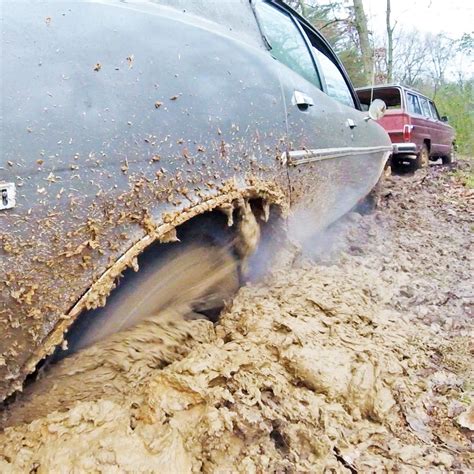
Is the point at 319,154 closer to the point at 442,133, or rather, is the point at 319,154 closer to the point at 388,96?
the point at 388,96

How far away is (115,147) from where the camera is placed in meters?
1.35

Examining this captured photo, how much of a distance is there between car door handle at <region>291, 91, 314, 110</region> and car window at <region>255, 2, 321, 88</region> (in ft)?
0.84

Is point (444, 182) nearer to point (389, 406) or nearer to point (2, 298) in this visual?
point (389, 406)

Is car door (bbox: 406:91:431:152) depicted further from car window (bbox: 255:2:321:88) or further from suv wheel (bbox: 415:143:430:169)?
car window (bbox: 255:2:321:88)

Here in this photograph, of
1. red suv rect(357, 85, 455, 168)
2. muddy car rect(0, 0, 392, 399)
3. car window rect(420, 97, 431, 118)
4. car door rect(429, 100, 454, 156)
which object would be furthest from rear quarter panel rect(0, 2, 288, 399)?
car door rect(429, 100, 454, 156)

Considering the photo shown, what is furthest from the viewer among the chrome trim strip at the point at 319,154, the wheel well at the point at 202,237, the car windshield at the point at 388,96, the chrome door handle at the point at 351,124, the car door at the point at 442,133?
the car door at the point at 442,133

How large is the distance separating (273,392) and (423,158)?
874cm

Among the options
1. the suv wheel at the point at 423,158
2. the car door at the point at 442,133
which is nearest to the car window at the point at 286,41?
the suv wheel at the point at 423,158

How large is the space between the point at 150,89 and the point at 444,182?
7.10 m

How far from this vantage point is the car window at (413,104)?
8.79 metres

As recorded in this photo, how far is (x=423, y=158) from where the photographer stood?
935 centimetres

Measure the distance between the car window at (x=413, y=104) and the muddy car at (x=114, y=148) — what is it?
7404mm

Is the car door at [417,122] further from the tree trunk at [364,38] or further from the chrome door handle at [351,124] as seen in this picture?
the chrome door handle at [351,124]

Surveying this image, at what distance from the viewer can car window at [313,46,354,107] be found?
10.9ft
